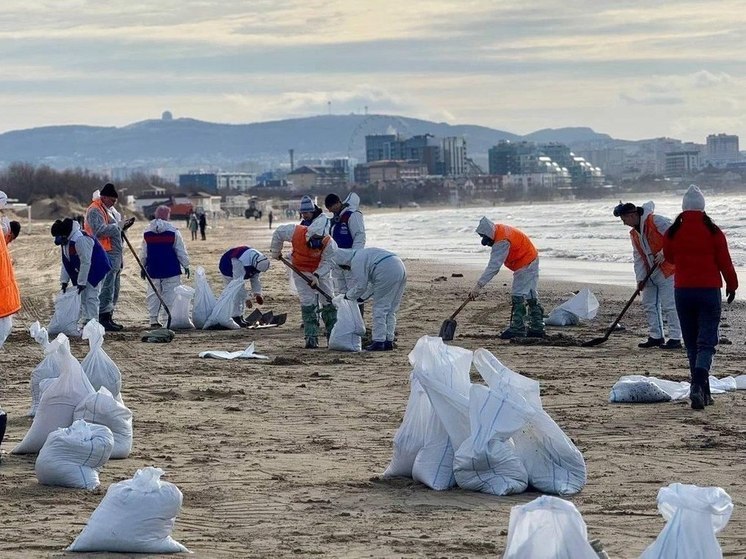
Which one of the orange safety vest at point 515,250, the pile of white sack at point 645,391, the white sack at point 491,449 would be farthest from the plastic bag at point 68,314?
the white sack at point 491,449

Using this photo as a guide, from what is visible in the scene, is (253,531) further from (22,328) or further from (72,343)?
(22,328)

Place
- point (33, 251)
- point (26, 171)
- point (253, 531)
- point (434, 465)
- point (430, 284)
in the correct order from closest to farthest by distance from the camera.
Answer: point (253, 531) < point (434, 465) < point (430, 284) < point (33, 251) < point (26, 171)

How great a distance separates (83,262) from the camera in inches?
560

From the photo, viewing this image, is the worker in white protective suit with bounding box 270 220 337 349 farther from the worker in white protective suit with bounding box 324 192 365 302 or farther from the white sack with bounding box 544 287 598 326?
the white sack with bounding box 544 287 598 326

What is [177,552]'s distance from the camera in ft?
17.5

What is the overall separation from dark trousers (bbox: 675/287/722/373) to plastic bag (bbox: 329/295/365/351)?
4045 mm

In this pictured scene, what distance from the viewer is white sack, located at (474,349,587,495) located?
6312 mm

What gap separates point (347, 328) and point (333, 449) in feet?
16.3

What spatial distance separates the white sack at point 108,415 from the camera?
7258mm

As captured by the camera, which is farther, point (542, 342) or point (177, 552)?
point (542, 342)

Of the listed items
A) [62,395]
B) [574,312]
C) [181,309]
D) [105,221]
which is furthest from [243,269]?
[62,395]

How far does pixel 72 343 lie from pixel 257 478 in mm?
7260

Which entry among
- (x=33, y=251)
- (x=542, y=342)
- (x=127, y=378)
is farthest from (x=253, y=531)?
(x=33, y=251)

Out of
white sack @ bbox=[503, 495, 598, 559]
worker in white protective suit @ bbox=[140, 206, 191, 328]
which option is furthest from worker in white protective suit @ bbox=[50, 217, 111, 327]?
white sack @ bbox=[503, 495, 598, 559]
